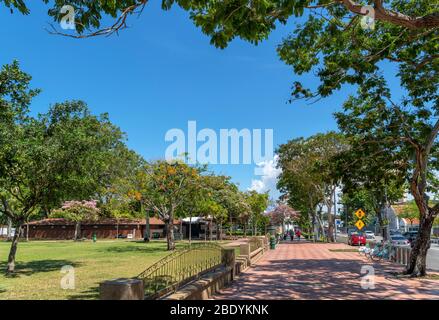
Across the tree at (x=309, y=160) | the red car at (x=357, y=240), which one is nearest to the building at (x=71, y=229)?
the tree at (x=309, y=160)

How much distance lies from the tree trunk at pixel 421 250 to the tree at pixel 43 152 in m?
12.7

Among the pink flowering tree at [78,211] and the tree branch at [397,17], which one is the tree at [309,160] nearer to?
the pink flowering tree at [78,211]

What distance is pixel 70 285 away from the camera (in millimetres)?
13375

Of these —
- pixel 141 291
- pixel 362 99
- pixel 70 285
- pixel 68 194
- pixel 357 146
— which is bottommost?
pixel 70 285

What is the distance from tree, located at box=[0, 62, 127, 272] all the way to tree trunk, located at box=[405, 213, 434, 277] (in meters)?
12.7

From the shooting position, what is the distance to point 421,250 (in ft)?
49.2

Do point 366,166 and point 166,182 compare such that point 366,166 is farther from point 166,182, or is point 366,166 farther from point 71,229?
point 71,229

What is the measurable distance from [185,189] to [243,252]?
552 inches

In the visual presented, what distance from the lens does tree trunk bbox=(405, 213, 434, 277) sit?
1475 centimetres

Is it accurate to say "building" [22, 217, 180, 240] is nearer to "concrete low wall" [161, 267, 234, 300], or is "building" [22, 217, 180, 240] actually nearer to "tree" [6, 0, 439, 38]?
"concrete low wall" [161, 267, 234, 300]

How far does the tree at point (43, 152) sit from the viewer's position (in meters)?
14.8

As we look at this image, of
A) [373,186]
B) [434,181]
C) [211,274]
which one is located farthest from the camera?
[434,181]
